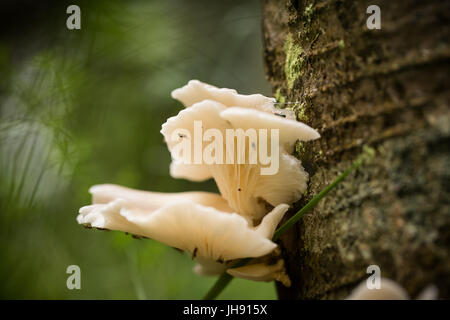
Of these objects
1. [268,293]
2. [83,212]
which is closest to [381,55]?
[83,212]

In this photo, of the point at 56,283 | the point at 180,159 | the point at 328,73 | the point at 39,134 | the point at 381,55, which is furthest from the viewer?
the point at 56,283

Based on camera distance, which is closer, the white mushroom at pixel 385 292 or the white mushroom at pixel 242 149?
the white mushroom at pixel 385 292

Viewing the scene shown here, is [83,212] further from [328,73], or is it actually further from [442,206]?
[442,206]

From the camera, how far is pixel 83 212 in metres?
1.03

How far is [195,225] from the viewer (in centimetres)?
84

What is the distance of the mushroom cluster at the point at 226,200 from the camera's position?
2.63 ft

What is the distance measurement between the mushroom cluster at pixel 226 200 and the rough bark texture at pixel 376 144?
0.09 meters

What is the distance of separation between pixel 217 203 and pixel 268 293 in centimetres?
203
